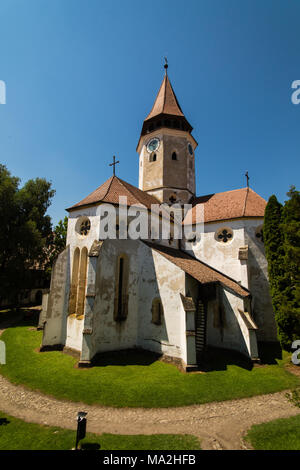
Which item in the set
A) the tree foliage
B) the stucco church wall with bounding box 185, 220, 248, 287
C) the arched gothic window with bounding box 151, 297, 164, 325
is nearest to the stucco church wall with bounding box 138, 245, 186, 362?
the arched gothic window with bounding box 151, 297, 164, 325

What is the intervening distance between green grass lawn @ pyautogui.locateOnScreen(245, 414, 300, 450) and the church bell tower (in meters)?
19.1

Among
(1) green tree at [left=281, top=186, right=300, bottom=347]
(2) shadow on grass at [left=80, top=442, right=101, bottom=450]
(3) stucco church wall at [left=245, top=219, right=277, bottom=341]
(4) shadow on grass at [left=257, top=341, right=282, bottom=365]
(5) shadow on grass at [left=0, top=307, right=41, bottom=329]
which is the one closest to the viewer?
(2) shadow on grass at [left=80, top=442, right=101, bottom=450]

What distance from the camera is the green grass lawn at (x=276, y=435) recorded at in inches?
244

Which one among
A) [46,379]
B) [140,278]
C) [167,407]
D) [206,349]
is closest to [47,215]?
[140,278]

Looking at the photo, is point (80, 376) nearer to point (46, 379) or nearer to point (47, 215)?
point (46, 379)

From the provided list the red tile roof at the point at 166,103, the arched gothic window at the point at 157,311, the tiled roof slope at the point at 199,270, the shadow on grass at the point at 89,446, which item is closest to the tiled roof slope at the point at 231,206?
the tiled roof slope at the point at 199,270

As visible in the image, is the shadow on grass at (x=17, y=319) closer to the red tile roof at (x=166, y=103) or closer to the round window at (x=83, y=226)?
the round window at (x=83, y=226)

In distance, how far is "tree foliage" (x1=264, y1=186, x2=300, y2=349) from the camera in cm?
1297

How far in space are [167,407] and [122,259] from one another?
8418 mm

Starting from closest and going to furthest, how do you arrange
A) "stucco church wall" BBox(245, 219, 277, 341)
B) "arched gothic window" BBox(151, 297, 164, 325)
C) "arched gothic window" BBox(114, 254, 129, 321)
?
1. "arched gothic window" BBox(151, 297, 164, 325)
2. "arched gothic window" BBox(114, 254, 129, 321)
3. "stucco church wall" BBox(245, 219, 277, 341)

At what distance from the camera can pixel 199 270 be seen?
16.3 meters

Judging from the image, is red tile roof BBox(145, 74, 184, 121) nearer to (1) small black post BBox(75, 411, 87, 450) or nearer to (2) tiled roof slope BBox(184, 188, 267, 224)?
(2) tiled roof slope BBox(184, 188, 267, 224)

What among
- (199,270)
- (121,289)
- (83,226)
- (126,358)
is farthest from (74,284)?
(199,270)
